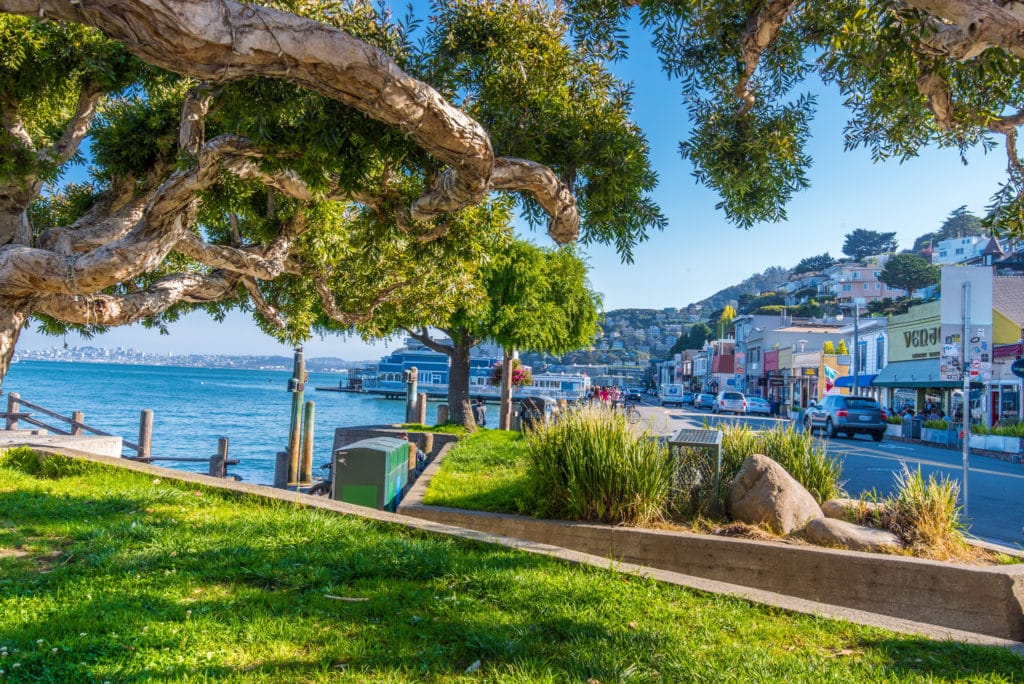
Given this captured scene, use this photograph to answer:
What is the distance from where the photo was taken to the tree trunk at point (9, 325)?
18.0ft

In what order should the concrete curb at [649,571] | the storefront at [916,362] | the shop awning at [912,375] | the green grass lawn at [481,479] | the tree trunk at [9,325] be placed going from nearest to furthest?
the concrete curb at [649,571] < the tree trunk at [9,325] < the green grass lawn at [481,479] < the shop awning at [912,375] < the storefront at [916,362]

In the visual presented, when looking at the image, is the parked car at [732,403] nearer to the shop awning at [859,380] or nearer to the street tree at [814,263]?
the shop awning at [859,380]

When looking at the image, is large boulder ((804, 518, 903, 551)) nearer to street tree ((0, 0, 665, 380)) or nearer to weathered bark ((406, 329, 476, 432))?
street tree ((0, 0, 665, 380))

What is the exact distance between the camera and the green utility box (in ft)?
24.5

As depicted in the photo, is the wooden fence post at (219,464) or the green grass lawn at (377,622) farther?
the wooden fence post at (219,464)

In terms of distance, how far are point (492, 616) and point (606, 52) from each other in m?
5.00

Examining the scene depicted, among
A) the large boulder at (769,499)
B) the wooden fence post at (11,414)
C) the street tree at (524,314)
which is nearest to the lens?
the large boulder at (769,499)

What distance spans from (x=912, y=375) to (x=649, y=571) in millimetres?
36927

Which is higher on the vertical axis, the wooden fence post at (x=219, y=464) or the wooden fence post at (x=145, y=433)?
the wooden fence post at (x=145, y=433)

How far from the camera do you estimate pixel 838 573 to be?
4.82 metres

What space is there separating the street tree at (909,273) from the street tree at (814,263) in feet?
205

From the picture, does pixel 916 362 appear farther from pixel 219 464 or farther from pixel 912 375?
pixel 219 464

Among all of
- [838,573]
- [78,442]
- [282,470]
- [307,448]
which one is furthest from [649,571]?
[307,448]

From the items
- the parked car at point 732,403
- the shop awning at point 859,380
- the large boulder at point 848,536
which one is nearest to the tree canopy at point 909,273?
the shop awning at point 859,380
